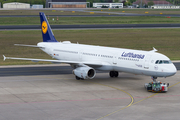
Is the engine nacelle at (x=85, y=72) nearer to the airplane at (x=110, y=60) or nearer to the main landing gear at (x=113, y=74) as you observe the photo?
the airplane at (x=110, y=60)

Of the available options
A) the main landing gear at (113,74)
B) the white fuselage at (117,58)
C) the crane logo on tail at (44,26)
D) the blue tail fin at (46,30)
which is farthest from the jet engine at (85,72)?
the crane logo on tail at (44,26)

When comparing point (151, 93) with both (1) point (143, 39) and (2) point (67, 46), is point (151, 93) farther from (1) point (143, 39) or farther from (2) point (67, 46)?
(1) point (143, 39)

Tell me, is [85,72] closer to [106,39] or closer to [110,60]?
[110,60]

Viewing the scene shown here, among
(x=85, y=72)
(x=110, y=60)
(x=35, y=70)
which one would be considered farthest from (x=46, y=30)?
(x=110, y=60)

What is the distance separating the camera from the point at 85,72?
124 feet

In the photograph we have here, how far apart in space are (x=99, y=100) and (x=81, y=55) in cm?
1259

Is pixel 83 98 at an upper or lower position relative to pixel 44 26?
lower

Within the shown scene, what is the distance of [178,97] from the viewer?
3278 centimetres

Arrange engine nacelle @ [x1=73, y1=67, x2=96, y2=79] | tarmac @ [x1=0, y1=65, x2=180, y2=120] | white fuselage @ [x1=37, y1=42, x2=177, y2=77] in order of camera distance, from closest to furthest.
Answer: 1. tarmac @ [x1=0, y1=65, x2=180, y2=120]
2. white fuselage @ [x1=37, y1=42, x2=177, y2=77]
3. engine nacelle @ [x1=73, y1=67, x2=96, y2=79]

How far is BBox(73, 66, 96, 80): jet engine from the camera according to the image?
38.0m

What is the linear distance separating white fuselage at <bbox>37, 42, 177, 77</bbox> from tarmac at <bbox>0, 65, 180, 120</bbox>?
2.24m

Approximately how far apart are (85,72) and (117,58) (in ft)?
14.2

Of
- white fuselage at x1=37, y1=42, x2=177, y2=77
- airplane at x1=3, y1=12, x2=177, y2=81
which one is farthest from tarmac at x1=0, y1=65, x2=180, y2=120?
white fuselage at x1=37, y1=42, x2=177, y2=77

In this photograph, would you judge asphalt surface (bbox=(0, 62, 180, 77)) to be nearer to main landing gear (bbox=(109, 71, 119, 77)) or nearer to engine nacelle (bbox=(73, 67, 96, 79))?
main landing gear (bbox=(109, 71, 119, 77))
